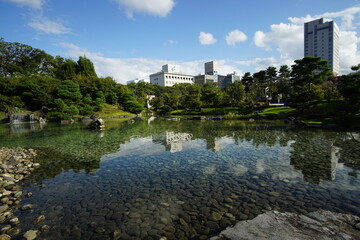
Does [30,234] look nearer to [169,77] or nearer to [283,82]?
[283,82]

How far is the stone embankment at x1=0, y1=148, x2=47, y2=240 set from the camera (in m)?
5.71

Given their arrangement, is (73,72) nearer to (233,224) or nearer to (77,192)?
(77,192)

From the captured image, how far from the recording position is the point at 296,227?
202 inches

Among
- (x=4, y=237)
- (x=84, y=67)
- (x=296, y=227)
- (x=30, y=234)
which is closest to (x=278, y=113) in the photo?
(x=296, y=227)

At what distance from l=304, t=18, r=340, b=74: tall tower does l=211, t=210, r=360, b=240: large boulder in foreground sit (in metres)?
163

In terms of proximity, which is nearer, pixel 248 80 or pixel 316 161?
pixel 316 161

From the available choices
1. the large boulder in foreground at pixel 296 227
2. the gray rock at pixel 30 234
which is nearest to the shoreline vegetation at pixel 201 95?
the large boulder in foreground at pixel 296 227

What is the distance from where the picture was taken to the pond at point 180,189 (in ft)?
19.6

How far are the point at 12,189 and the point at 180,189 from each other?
7390 millimetres

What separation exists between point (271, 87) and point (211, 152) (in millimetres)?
52032

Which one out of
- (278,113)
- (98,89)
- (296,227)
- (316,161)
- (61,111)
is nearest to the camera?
(296,227)

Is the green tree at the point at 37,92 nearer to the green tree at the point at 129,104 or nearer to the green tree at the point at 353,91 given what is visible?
the green tree at the point at 129,104

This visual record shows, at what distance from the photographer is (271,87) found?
2286 inches

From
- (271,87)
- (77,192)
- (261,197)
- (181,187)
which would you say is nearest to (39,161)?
(77,192)
